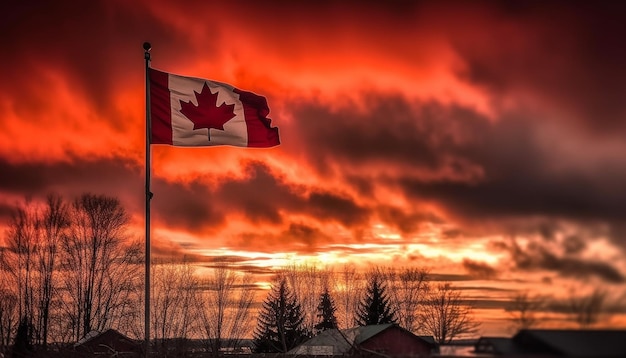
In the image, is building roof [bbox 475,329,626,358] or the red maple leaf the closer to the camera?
building roof [bbox 475,329,626,358]

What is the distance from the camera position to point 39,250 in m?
57.3

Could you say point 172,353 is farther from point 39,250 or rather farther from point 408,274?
point 408,274

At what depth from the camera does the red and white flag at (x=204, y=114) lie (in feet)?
73.8

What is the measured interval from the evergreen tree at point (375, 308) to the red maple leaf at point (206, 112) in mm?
54372

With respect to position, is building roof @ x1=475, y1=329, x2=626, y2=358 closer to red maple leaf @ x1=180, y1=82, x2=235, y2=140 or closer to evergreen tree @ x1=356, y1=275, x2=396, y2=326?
red maple leaf @ x1=180, y1=82, x2=235, y2=140

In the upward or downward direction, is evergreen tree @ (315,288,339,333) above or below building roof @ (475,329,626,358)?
above

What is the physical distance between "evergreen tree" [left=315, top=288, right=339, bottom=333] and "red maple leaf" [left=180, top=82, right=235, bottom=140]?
52788 mm

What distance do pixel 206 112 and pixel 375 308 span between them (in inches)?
2157

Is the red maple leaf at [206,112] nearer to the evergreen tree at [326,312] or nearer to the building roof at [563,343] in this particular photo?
the building roof at [563,343]

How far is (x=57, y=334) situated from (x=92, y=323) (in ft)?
11.7

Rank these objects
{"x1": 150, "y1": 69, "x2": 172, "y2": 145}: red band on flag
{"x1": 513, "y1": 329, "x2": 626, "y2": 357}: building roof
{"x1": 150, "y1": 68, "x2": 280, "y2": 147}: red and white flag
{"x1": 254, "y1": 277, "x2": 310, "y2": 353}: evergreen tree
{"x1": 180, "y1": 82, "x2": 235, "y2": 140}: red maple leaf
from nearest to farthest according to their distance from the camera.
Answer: {"x1": 513, "y1": 329, "x2": 626, "y2": 357}: building roof, {"x1": 150, "y1": 69, "x2": 172, "y2": 145}: red band on flag, {"x1": 150, "y1": 68, "x2": 280, "y2": 147}: red and white flag, {"x1": 180, "y1": 82, "x2": 235, "y2": 140}: red maple leaf, {"x1": 254, "y1": 277, "x2": 310, "y2": 353}: evergreen tree

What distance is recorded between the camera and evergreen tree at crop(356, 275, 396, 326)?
7488cm

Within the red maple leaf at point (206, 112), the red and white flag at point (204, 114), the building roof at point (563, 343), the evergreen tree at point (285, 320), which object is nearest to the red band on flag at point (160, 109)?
the red and white flag at point (204, 114)

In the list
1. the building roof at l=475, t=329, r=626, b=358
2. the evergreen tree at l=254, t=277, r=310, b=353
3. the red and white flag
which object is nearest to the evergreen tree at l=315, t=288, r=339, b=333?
the evergreen tree at l=254, t=277, r=310, b=353
